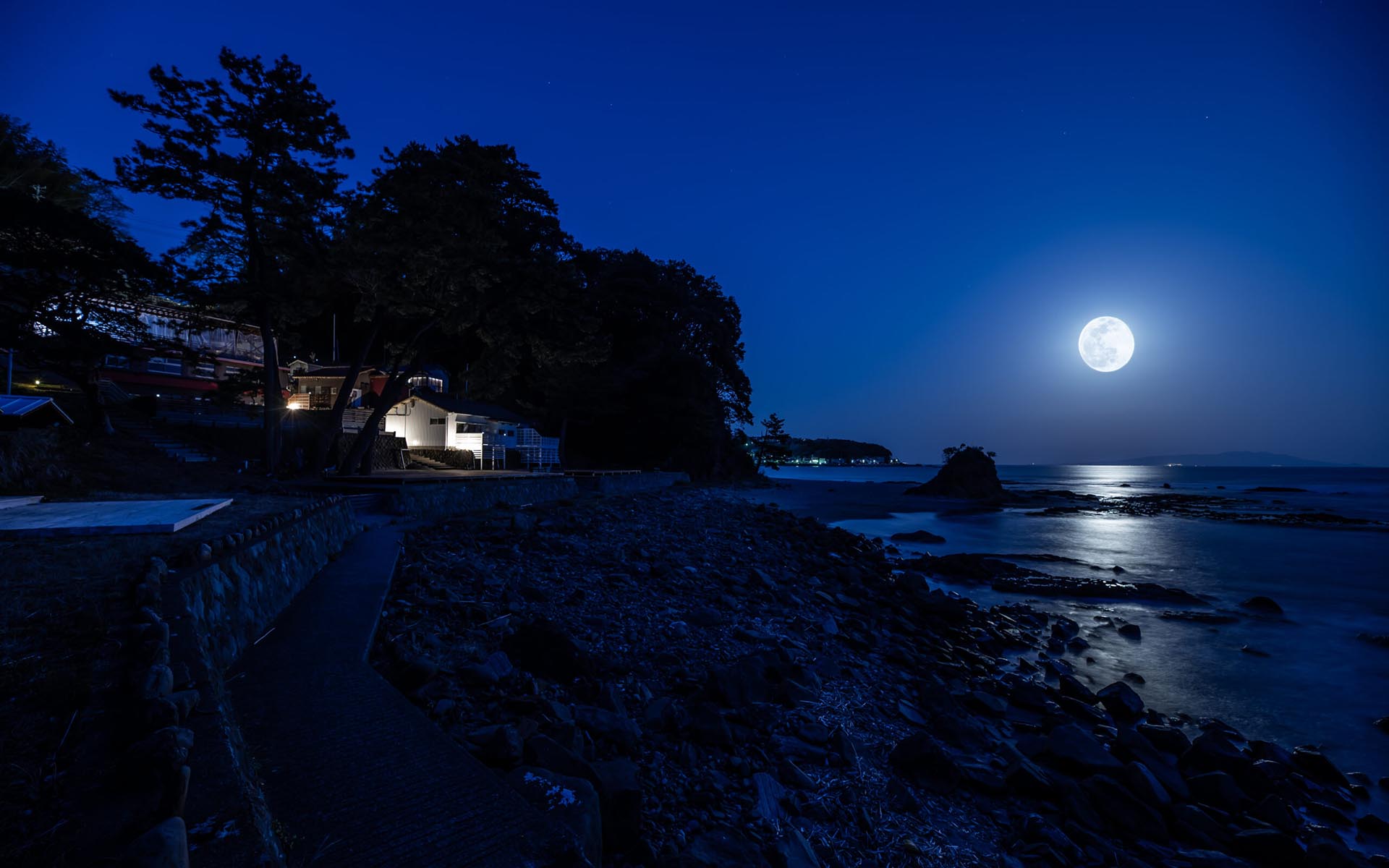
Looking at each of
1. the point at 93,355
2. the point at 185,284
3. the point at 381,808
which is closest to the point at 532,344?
the point at 185,284

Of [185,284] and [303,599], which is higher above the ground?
[185,284]

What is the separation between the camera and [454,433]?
30.7m

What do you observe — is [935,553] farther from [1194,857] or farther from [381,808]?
[381,808]

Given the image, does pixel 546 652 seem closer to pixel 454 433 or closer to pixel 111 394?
pixel 111 394

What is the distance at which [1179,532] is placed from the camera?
3050cm

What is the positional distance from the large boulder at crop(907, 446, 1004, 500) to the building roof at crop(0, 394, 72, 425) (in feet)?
179

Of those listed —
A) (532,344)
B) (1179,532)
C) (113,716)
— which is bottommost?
(1179,532)

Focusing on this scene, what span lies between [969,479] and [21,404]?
187 ft

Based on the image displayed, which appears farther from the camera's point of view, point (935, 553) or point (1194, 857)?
point (935, 553)

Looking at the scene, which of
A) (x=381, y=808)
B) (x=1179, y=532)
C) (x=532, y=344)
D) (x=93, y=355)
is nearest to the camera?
(x=381, y=808)

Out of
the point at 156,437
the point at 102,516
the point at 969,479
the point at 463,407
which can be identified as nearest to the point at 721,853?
the point at 102,516

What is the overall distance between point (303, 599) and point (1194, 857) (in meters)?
9.27

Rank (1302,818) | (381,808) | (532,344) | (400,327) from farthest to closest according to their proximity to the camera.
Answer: (400,327) < (532,344) < (1302,818) < (381,808)

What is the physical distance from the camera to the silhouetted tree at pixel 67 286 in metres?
14.0
